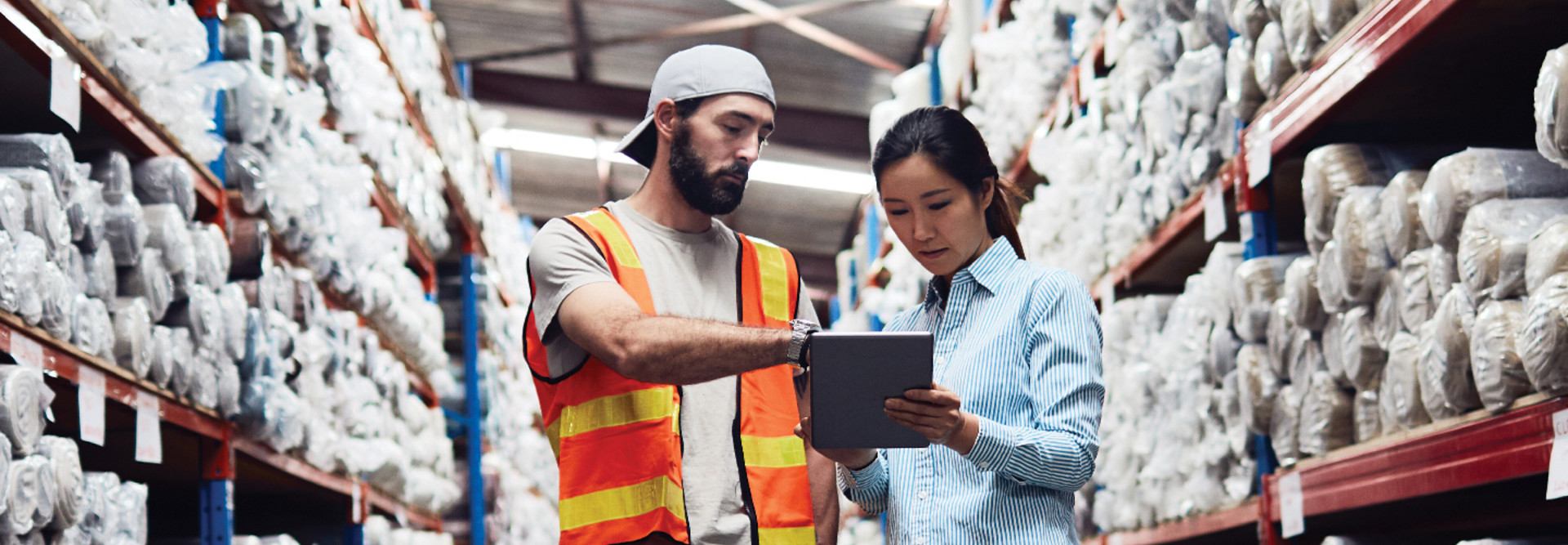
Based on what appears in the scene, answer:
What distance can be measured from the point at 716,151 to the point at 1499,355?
1182 mm

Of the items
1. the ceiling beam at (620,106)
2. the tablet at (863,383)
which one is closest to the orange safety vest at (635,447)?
the tablet at (863,383)

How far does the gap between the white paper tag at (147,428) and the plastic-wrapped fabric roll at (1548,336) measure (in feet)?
8.04

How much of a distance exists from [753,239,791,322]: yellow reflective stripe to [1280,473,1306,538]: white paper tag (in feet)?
3.59

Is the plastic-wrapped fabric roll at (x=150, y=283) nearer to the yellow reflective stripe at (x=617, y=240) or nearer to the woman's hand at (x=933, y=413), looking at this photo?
the yellow reflective stripe at (x=617, y=240)

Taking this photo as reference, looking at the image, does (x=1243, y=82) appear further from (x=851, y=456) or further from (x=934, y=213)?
(x=851, y=456)

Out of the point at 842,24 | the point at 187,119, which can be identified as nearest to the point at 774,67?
the point at 842,24

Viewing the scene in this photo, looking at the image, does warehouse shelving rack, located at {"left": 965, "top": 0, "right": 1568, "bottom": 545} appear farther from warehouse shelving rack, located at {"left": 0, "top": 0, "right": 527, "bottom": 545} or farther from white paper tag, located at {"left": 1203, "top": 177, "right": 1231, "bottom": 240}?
warehouse shelving rack, located at {"left": 0, "top": 0, "right": 527, "bottom": 545}

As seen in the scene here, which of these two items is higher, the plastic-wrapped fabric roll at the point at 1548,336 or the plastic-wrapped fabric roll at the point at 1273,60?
the plastic-wrapped fabric roll at the point at 1273,60

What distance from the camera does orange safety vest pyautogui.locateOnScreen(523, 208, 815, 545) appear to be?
1.98m

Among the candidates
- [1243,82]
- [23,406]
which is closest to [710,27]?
[1243,82]

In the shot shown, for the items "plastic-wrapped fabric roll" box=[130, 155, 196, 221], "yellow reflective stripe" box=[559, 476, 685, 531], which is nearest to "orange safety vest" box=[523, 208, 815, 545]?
"yellow reflective stripe" box=[559, 476, 685, 531]

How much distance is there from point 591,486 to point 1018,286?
694mm

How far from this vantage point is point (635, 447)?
199 cm

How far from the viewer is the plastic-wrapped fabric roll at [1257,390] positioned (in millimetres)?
2838
